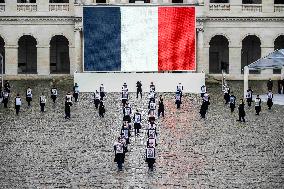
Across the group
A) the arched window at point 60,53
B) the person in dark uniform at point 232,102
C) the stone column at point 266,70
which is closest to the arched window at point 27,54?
the arched window at point 60,53

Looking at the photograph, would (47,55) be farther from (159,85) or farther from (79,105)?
(79,105)

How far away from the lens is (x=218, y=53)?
9088 cm

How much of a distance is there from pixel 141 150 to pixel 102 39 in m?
33.5

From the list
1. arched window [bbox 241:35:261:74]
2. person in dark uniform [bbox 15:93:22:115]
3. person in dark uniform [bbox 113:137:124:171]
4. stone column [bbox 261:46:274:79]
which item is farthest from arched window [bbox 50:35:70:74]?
person in dark uniform [bbox 113:137:124:171]

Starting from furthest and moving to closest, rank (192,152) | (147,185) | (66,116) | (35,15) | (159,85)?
(35,15) < (159,85) < (66,116) < (192,152) < (147,185)

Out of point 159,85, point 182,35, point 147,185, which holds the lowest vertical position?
point 147,185

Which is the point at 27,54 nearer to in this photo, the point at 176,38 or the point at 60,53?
the point at 60,53

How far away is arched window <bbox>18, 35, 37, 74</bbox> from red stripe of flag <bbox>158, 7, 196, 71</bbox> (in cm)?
2007

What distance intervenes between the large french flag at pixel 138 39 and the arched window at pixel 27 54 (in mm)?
16663

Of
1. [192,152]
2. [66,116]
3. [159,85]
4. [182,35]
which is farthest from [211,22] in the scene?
[192,152]

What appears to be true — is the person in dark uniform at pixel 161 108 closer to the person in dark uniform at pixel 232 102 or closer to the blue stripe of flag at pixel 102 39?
the person in dark uniform at pixel 232 102

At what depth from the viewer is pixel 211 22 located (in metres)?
85.4

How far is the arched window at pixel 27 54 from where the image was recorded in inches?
3533

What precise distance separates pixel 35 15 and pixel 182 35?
58.8 feet
